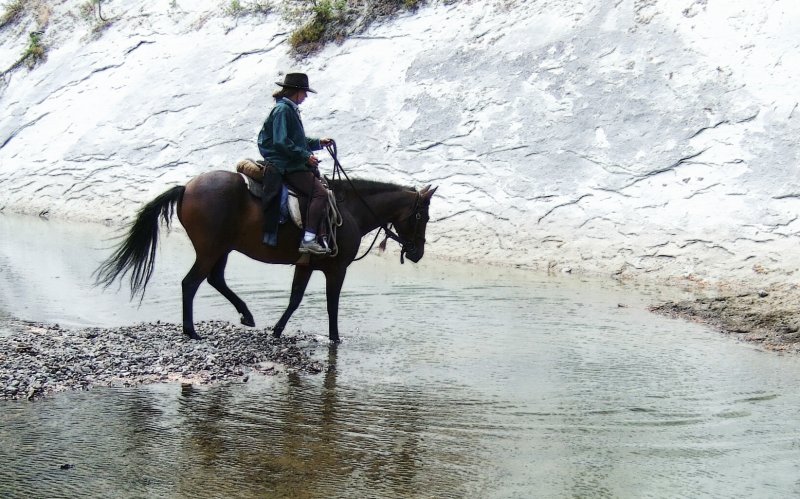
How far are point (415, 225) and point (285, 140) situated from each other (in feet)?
6.41

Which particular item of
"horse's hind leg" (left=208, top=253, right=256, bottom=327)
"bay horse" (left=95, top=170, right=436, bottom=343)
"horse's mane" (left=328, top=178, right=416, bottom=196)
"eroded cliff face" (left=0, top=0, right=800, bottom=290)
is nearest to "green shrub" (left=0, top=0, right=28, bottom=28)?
"eroded cliff face" (left=0, top=0, right=800, bottom=290)

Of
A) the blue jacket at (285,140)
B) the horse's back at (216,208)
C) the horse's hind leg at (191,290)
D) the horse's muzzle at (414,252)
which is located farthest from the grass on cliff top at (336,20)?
the horse's hind leg at (191,290)

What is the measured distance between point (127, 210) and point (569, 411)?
13.8m

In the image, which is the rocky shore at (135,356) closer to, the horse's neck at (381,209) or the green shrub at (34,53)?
the horse's neck at (381,209)

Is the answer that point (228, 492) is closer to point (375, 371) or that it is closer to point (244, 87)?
point (375, 371)

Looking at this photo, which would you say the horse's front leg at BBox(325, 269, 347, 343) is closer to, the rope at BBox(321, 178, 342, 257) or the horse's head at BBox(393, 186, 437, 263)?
the rope at BBox(321, 178, 342, 257)

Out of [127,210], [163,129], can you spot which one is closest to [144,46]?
[163,129]

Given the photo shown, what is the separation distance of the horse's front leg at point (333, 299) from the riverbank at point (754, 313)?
3.84m

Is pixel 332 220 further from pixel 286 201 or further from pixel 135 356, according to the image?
pixel 135 356

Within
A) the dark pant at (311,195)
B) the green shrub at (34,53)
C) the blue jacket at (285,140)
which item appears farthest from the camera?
the green shrub at (34,53)

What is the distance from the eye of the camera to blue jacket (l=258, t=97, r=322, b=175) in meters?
8.22

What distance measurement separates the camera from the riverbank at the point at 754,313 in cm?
898

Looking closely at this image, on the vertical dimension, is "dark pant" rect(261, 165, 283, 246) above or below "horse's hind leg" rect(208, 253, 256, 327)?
above

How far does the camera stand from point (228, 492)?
4754mm
